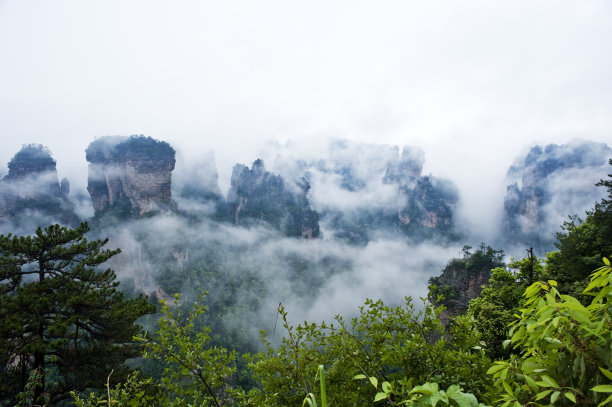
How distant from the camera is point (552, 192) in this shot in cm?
10438

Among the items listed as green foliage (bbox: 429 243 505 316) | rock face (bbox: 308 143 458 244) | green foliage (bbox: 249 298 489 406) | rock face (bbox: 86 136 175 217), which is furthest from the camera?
rock face (bbox: 308 143 458 244)

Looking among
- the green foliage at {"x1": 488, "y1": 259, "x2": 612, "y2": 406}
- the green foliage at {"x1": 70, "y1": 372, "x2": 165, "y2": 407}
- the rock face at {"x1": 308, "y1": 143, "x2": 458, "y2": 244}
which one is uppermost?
the green foliage at {"x1": 488, "y1": 259, "x2": 612, "y2": 406}

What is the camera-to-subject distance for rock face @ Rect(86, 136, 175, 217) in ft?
218

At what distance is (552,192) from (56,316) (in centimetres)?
13902

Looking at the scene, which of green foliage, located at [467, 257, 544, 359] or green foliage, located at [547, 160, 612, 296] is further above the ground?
green foliage, located at [547, 160, 612, 296]

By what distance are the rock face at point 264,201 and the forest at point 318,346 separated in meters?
76.4

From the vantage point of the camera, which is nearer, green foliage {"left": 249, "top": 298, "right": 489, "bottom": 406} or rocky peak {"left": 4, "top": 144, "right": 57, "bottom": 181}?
green foliage {"left": 249, "top": 298, "right": 489, "bottom": 406}

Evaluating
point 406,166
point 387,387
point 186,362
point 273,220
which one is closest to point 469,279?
point 186,362

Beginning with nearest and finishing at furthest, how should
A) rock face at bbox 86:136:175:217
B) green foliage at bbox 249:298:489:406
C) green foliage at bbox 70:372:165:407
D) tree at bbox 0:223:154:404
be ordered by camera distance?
green foliage at bbox 70:372:165:407 < green foliage at bbox 249:298:489:406 < tree at bbox 0:223:154:404 < rock face at bbox 86:136:175:217

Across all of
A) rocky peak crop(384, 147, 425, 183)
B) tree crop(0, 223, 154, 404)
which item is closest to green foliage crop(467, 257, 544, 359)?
tree crop(0, 223, 154, 404)

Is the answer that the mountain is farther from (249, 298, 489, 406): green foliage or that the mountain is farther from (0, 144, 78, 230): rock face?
(249, 298, 489, 406): green foliage

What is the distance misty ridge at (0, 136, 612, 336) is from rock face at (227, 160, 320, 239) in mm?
379

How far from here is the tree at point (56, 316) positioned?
861 cm

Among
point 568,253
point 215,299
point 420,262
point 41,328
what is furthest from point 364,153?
point 41,328
